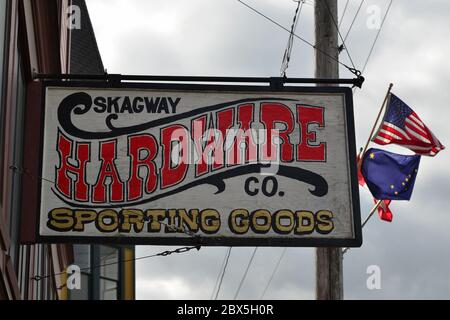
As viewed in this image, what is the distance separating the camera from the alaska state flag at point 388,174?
40.0ft

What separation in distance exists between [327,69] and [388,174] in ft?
4.81

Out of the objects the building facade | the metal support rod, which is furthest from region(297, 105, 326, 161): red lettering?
the building facade

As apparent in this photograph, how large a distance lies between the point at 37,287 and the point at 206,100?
508cm

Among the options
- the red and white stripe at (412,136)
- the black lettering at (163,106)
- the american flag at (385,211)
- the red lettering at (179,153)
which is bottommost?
the american flag at (385,211)

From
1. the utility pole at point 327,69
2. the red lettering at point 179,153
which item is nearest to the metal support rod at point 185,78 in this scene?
the red lettering at point 179,153

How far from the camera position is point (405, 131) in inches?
492

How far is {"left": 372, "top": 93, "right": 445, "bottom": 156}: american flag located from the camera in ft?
41.0

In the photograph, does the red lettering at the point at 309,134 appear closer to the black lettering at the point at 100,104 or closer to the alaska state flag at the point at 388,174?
the black lettering at the point at 100,104

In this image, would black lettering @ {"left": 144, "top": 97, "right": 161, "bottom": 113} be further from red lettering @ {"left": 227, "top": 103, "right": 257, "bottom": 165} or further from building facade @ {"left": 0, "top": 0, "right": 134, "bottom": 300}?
building facade @ {"left": 0, "top": 0, "right": 134, "bottom": 300}

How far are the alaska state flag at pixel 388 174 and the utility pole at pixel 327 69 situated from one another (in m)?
0.98
